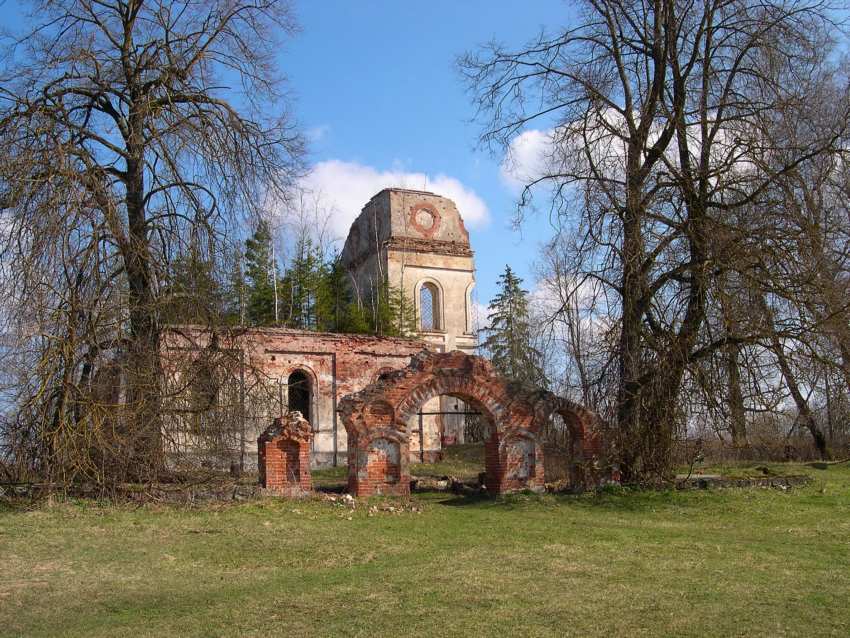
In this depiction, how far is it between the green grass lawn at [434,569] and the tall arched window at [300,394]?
39.7 feet

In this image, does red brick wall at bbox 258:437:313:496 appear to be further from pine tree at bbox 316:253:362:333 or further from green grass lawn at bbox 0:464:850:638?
pine tree at bbox 316:253:362:333

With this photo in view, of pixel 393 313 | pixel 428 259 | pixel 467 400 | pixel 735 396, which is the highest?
pixel 428 259

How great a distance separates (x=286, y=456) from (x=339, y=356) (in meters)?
11.2

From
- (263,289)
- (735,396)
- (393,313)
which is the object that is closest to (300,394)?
(393,313)

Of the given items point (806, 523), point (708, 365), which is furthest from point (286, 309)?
point (806, 523)

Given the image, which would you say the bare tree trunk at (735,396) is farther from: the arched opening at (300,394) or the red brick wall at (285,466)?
the arched opening at (300,394)

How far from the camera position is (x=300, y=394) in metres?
27.2

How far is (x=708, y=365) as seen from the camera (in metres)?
15.2

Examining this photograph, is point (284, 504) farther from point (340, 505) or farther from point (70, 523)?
point (70, 523)

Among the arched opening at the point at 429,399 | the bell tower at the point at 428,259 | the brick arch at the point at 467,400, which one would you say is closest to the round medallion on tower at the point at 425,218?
the bell tower at the point at 428,259

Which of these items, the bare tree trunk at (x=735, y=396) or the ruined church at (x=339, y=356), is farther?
the ruined church at (x=339, y=356)

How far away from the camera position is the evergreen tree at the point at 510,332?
41.8m

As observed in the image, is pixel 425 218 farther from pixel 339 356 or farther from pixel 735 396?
pixel 735 396

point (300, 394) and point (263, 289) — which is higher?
point (263, 289)
